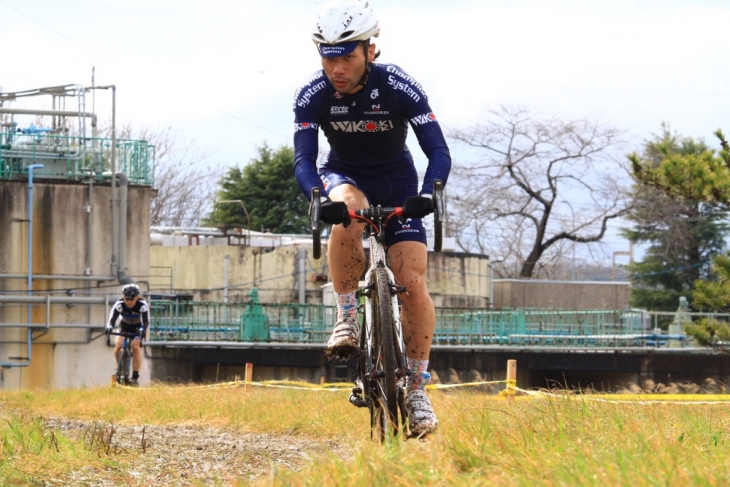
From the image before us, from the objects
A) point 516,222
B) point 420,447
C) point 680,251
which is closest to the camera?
point 420,447

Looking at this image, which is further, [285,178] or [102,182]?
[285,178]

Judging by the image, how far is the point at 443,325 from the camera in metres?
35.0

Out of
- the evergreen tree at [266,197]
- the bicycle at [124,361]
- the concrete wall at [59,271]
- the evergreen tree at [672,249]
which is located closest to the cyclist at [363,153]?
the bicycle at [124,361]

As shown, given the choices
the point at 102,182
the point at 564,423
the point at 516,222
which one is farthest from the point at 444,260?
the point at 564,423

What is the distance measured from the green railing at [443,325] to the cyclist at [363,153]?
25385mm

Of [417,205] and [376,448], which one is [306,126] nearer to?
[417,205]

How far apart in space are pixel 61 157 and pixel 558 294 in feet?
104

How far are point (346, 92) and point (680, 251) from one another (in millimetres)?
47940

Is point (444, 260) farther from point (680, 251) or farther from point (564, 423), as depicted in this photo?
point (564, 423)

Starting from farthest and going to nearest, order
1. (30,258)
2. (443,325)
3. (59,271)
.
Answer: (443,325) < (59,271) < (30,258)

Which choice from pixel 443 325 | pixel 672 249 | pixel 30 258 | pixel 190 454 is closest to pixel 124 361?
pixel 190 454

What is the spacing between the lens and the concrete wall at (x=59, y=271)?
27531mm

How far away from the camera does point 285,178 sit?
59688 mm

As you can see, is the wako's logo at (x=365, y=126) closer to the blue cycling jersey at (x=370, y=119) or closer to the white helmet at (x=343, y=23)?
the blue cycling jersey at (x=370, y=119)
